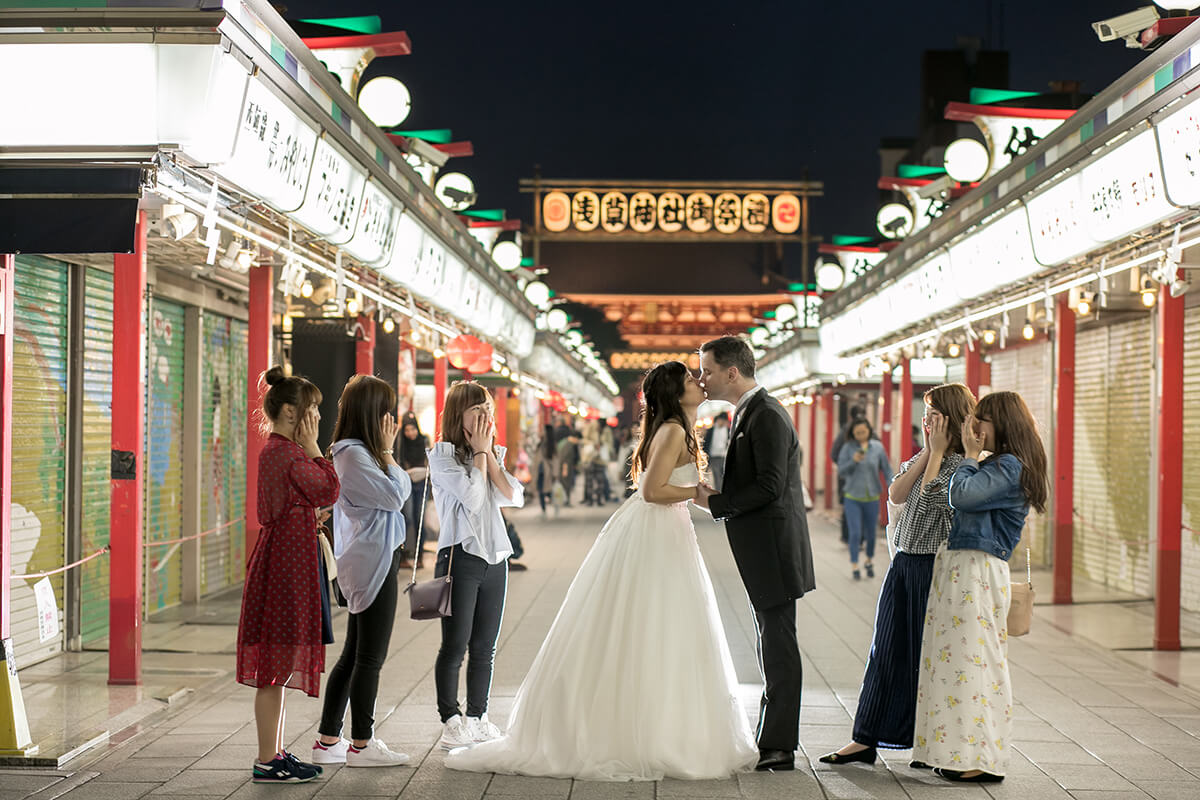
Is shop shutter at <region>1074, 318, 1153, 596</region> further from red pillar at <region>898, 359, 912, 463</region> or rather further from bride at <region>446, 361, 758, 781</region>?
bride at <region>446, 361, 758, 781</region>

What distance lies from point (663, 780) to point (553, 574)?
925 cm

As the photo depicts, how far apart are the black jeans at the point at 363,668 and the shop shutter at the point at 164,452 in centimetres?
544

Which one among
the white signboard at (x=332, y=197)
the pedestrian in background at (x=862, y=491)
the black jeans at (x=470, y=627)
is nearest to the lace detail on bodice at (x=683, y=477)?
the black jeans at (x=470, y=627)

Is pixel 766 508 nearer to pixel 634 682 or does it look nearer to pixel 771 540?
pixel 771 540

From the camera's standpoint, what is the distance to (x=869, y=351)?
19.9 m

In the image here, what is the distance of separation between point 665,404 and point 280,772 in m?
2.51

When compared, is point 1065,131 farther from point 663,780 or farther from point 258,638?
point 258,638

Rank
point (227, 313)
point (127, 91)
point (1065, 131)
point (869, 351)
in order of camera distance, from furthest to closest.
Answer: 1. point (869, 351)
2. point (227, 313)
3. point (1065, 131)
4. point (127, 91)

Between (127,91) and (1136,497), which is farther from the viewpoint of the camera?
(1136,497)

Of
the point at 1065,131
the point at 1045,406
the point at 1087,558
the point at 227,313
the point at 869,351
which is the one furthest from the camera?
the point at 869,351

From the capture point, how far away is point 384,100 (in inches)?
451

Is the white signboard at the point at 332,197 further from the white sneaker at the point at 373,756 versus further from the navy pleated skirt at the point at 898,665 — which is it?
the navy pleated skirt at the point at 898,665

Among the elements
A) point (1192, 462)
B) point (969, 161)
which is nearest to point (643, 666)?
point (969, 161)

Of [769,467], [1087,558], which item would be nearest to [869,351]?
[1087,558]
